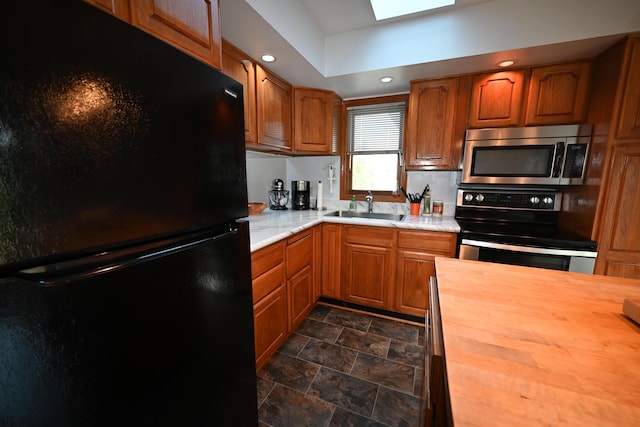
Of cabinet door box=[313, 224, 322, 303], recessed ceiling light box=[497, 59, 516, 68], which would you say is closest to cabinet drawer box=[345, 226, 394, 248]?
cabinet door box=[313, 224, 322, 303]

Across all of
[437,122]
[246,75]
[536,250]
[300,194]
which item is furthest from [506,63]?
[300,194]

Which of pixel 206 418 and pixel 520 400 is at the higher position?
pixel 520 400

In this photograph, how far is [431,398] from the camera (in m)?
0.67

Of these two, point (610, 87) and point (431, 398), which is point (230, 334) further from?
point (610, 87)

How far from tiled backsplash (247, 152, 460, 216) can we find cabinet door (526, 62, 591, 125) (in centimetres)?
74

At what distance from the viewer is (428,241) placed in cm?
205

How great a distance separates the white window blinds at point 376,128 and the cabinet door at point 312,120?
0.37 metres

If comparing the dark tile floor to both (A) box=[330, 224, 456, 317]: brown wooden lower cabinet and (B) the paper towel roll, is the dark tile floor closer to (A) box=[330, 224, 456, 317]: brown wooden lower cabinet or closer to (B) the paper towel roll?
(A) box=[330, 224, 456, 317]: brown wooden lower cabinet

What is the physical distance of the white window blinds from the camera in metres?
2.62

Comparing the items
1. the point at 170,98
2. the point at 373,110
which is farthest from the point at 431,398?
the point at 373,110

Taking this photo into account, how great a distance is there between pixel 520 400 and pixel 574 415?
2.8 inches

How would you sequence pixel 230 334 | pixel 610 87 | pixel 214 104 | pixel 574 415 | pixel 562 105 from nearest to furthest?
pixel 574 415 < pixel 214 104 < pixel 230 334 < pixel 610 87 < pixel 562 105

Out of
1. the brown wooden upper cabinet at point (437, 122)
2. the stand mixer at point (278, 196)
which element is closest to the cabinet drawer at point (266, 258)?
the stand mixer at point (278, 196)

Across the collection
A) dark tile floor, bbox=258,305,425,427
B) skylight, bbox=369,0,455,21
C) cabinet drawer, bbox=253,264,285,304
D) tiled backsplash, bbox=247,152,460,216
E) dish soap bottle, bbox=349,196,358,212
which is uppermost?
skylight, bbox=369,0,455,21
